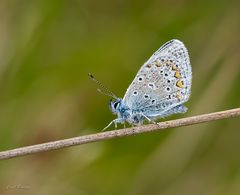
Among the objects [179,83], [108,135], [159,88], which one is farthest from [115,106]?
[108,135]

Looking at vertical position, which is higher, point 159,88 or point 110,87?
point 110,87

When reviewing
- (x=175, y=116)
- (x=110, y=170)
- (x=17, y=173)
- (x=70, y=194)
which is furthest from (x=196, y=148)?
(x=17, y=173)

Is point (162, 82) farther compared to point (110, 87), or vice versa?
point (110, 87)

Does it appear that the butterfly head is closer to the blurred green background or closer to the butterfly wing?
the butterfly wing

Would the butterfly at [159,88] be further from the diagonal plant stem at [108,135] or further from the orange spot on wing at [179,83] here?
the diagonal plant stem at [108,135]

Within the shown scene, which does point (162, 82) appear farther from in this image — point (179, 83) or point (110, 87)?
point (110, 87)

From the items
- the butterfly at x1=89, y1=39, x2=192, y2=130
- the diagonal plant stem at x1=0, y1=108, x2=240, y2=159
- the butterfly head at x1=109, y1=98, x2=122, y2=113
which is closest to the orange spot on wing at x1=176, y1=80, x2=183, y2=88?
the butterfly at x1=89, y1=39, x2=192, y2=130

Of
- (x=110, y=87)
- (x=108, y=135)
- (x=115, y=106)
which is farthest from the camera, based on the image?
(x=110, y=87)

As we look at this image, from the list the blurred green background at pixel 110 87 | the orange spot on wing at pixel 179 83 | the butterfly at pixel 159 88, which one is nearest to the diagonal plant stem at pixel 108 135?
the butterfly at pixel 159 88
